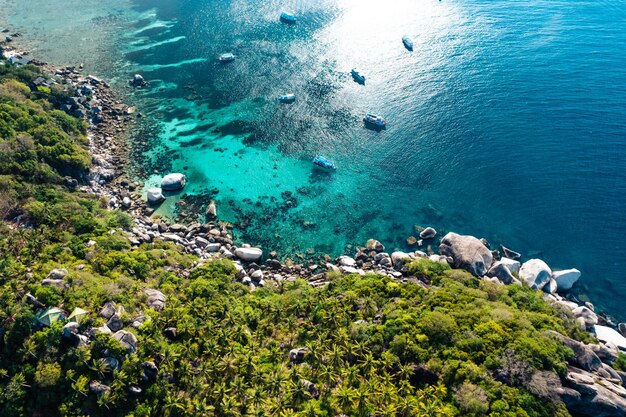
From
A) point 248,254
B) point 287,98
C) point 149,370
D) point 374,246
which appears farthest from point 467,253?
point 287,98

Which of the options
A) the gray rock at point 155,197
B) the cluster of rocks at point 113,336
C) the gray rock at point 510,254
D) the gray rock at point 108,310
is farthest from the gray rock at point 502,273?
the gray rock at point 155,197

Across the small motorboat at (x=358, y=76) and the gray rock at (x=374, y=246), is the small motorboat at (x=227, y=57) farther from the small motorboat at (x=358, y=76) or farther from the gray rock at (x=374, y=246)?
the gray rock at (x=374, y=246)

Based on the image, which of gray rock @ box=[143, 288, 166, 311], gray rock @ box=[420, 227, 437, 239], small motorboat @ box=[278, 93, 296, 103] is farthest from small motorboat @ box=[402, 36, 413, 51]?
gray rock @ box=[143, 288, 166, 311]

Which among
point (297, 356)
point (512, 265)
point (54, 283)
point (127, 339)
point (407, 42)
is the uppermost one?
point (407, 42)

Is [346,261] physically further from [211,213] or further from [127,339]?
[127,339]

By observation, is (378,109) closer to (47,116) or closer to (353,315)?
(353,315)
